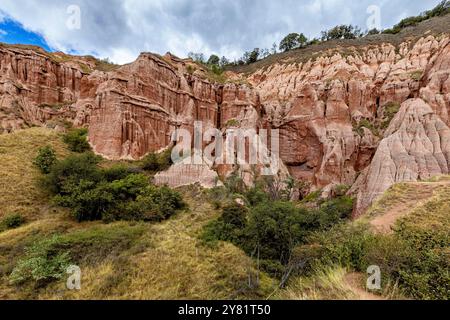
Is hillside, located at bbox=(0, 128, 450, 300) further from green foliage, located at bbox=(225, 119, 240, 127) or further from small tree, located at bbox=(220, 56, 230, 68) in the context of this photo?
small tree, located at bbox=(220, 56, 230, 68)

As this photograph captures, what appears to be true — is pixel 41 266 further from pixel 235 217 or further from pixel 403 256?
pixel 403 256

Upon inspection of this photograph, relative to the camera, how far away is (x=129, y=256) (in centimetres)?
758

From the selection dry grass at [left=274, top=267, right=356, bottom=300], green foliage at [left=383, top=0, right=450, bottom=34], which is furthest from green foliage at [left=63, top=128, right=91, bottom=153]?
green foliage at [left=383, top=0, right=450, bottom=34]

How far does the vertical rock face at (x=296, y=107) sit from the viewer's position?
55.7 ft

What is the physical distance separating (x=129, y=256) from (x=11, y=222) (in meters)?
7.71

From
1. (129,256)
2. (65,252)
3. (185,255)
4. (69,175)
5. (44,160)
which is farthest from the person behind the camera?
(44,160)

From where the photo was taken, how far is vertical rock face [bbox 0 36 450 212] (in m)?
17.0

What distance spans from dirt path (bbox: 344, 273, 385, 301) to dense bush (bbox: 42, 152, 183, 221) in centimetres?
1007

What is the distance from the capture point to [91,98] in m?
28.8

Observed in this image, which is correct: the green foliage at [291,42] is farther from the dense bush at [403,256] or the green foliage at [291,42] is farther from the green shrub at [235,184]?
the dense bush at [403,256]

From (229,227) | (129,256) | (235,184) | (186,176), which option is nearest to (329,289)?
(229,227)

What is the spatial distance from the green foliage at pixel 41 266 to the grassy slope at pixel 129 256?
294 millimetres
